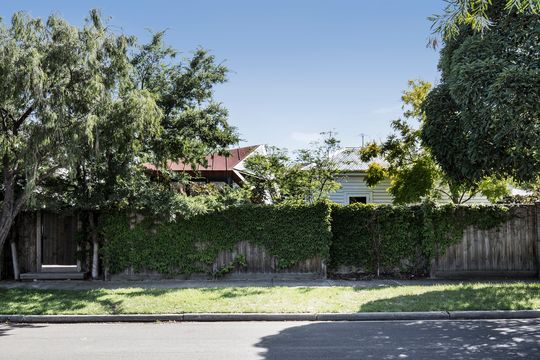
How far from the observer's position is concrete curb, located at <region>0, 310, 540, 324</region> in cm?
918

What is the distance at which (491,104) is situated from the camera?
8891 millimetres

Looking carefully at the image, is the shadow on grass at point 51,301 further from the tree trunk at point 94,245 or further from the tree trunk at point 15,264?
the tree trunk at point 94,245

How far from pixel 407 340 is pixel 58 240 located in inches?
454

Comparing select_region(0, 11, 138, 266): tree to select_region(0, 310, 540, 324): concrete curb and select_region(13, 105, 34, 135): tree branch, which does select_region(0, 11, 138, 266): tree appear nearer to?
select_region(13, 105, 34, 135): tree branch

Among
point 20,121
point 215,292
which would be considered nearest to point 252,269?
point 215,292

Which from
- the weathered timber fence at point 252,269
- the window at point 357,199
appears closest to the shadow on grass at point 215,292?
the weathered timber fence at point 252,269

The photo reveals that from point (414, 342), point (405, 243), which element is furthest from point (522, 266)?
point (414, 342)

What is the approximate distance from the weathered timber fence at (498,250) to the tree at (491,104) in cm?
329

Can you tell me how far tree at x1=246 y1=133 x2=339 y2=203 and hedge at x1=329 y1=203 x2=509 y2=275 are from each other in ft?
4.78

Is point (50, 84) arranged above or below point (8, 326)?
above

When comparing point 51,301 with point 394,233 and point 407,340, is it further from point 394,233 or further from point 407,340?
point 394,233

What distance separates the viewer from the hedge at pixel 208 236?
14.0 meters

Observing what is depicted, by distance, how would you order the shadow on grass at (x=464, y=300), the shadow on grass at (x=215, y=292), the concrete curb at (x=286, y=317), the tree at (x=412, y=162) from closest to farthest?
the concrete curb at (x=286, y=317)
the shadow on grass at (x=464, y=300)
the shadow on grass at (x=215, y=292)
the tree at (x=412, y=162)

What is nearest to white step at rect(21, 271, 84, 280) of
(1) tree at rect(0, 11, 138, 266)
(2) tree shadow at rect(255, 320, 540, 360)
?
(1) tree at rect(0, 11, 138, 266)
